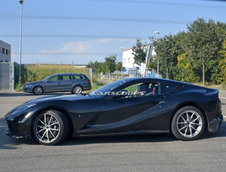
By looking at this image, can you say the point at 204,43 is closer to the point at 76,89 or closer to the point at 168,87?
the point at 76,89

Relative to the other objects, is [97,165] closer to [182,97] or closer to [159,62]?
[182,97]

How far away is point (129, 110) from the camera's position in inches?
235

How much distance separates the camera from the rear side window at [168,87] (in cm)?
631

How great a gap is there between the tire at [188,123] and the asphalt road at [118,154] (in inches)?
5.7

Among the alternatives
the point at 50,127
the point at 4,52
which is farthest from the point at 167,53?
the point at 4,52

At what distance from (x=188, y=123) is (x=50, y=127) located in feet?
8.71

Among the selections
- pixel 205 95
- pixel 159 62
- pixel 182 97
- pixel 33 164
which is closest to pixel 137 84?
pixel 182 97

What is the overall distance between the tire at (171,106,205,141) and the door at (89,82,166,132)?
1.21 ft

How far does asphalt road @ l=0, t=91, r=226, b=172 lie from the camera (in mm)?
4496

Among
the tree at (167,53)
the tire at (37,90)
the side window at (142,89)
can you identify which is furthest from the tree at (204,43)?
the side window at (142,89)

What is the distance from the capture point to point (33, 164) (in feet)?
15.2

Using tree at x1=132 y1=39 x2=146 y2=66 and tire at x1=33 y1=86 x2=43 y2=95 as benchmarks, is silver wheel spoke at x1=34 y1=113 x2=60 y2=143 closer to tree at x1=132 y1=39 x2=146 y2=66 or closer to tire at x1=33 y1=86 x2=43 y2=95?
tire at x1=33 y1=86 x2=43 y2=95

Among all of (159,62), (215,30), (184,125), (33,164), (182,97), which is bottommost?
(33,164)

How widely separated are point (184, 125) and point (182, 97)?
1.80 feet
